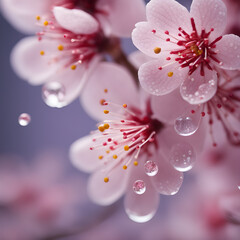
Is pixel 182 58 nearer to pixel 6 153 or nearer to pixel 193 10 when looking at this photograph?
pixel 193 10

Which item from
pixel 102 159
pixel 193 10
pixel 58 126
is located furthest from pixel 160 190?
pixel 58 126

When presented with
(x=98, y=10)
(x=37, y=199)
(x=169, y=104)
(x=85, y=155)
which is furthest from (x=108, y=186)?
(x=37, y=199)

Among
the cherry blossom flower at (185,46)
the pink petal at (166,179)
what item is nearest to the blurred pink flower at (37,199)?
the pink petal at (166,179)

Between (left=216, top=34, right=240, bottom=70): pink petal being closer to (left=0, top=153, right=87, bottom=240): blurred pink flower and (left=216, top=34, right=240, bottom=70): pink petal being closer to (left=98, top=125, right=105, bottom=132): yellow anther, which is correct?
Answer: (left=98, top=125, right=105, bottom=132): yellow anther

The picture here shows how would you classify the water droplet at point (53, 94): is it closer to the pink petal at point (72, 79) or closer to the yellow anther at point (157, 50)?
the pink petal at point (72, 79)

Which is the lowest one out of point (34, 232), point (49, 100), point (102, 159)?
point (34, 232)

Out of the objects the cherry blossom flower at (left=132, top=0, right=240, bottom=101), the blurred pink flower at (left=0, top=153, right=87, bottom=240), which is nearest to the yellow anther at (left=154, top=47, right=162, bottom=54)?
the cherry blossom flower at (left=132, top=0, right=240, bottom=101)

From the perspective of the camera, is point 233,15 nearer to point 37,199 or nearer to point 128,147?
point 128,147
